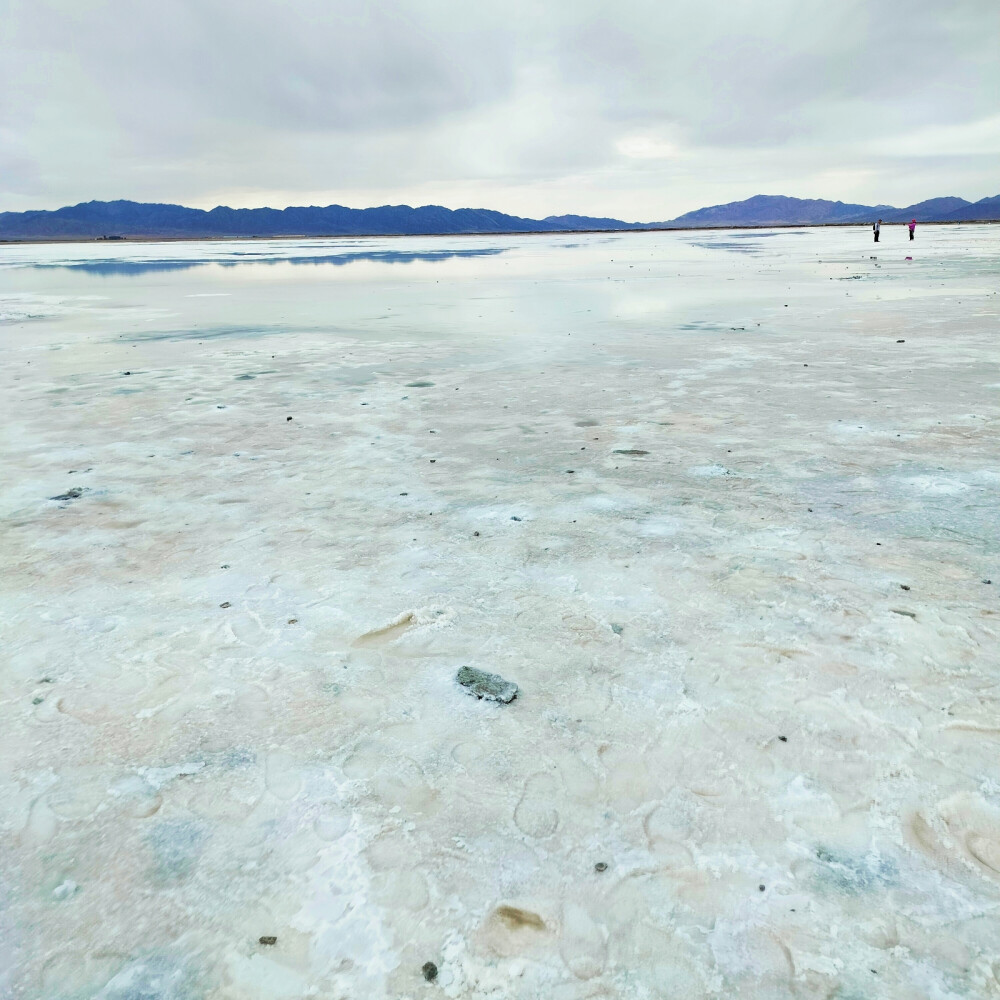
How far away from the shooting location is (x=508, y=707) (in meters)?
2.93

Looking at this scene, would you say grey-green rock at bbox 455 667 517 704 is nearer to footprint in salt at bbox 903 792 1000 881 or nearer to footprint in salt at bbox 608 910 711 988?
footprint in salt at bbox 608 910 711 988

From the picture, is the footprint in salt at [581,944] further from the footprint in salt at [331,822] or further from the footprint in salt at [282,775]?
the footprint in salt at [282,775]

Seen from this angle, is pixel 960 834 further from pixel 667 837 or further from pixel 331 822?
pixel 331 822

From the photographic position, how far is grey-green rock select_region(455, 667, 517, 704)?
2982 millimetres

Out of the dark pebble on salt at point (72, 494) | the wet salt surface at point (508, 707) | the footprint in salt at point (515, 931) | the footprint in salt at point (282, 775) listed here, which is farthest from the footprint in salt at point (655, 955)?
the dark pebble on salt at point (72, 494)

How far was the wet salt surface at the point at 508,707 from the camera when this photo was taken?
1985mm

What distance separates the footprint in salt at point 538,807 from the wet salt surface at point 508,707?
1 cm

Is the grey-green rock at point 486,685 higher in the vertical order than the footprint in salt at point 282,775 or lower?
higher

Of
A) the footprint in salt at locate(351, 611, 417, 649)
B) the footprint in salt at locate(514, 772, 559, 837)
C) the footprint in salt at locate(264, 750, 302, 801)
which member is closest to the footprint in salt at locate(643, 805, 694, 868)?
the footprint in salt at locate(514, 772, 559, 837)

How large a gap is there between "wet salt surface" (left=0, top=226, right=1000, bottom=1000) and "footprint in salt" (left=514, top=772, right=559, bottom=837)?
1 centimetres

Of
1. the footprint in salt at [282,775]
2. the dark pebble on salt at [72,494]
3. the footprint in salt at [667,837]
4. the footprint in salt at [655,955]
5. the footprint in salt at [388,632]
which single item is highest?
the dark pebble on salt at [72,494]

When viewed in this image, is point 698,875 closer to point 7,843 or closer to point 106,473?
point 7,843

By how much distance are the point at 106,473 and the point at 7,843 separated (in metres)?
4.12

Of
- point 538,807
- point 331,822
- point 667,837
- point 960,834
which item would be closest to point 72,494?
point 331,822
